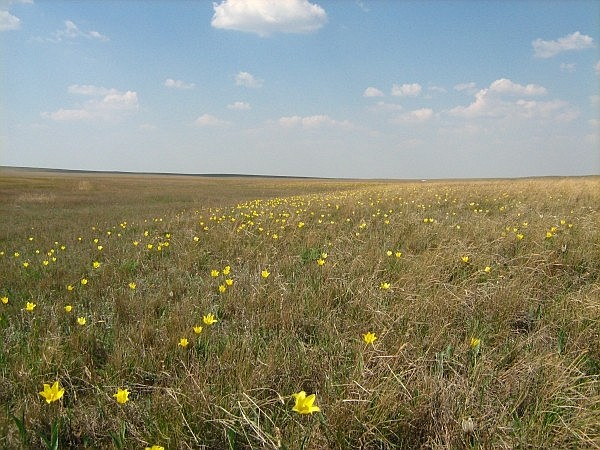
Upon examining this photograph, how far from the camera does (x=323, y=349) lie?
8.54 ft

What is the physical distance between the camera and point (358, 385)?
2.00 metres

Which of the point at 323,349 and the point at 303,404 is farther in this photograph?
the point at 323,349

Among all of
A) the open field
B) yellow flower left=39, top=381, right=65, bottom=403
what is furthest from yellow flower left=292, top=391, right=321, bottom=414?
yellow flower left=39, top=381, right=65, bottom=403

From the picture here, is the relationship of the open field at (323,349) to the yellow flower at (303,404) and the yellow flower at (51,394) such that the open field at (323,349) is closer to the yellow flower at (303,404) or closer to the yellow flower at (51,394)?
the yellow flower at (51,394)

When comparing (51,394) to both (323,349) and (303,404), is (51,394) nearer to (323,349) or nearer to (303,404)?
(303,404)

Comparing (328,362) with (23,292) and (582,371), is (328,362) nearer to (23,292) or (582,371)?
(582,371)

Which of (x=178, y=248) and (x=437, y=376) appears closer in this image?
(x=437, y=376)

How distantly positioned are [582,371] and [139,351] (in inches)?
122

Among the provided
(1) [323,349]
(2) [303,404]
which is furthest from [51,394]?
(1) [323,349]

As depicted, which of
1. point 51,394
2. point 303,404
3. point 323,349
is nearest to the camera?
A: point 303,404

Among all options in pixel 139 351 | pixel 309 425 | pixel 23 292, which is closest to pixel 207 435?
pixel 309 425

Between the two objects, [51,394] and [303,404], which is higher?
[303,404]

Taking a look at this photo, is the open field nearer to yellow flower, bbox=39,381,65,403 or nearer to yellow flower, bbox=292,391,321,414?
yellow flower, bbox=39,381,65,403

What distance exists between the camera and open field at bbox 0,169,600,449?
188 centimetres
